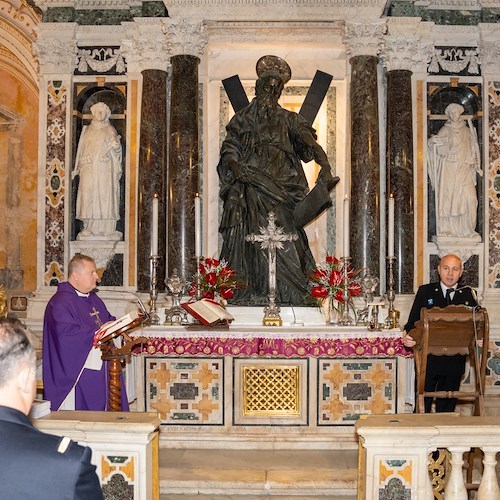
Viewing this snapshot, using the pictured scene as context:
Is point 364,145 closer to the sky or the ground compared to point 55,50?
closer to the ground

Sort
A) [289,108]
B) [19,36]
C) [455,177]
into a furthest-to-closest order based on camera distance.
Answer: [19,36], [289,108], [455,177]

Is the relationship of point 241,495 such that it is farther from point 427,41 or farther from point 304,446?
point 427,41

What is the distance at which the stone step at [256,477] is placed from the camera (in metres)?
Answer: 6.34

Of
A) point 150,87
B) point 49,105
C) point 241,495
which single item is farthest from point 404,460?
point 49,105

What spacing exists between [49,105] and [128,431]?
7520 mm

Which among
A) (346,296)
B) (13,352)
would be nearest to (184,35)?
(346,296)

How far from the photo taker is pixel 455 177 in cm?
1055

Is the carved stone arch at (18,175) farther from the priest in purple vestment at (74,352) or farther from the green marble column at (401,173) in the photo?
the priest in purple vestment at (74,352)

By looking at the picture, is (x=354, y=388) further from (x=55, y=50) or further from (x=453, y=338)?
(x=55, y=50)

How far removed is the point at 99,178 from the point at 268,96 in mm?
2665

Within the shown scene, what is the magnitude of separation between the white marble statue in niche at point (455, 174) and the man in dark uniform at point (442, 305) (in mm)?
3521

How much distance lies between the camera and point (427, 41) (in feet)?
34.8

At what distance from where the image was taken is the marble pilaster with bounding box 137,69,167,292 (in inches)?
410

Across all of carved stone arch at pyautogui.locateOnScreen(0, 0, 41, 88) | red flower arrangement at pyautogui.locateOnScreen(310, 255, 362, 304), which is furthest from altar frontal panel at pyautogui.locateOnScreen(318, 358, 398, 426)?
carved stone arch at pyautogui.locateOnScreen(0, 0, 41, 88)
